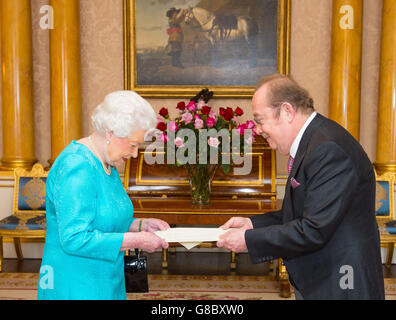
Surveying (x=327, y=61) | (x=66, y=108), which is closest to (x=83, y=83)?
(x=66, y=108)

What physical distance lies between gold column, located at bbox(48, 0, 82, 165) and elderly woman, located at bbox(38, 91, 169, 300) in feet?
13.4

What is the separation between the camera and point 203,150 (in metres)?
4.57

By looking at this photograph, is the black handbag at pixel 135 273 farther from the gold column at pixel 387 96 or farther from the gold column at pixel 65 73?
the gold column at pixel 387 96

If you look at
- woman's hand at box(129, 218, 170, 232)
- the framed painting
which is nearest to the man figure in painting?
the framed painting

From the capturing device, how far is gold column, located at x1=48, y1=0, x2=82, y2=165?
604 cm

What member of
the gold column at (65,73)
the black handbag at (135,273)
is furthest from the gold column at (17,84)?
the black handbag at (135,273)

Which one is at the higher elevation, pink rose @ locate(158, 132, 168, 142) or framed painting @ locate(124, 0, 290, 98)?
framed painting @ locate(124, 0, 290, 98)

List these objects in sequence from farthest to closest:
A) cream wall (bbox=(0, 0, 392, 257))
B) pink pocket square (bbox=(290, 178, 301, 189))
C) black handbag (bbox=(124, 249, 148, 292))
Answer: cream wall (bbox=(0, 0, 392, 257))
black handbag (bbox=(124, 249, 148, 292))
pink pocket square (bbox=(290, 178, 301, 189))

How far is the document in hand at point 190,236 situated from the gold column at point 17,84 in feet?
14.4

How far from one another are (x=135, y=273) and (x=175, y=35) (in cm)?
442

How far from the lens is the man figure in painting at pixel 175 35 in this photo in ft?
20.3

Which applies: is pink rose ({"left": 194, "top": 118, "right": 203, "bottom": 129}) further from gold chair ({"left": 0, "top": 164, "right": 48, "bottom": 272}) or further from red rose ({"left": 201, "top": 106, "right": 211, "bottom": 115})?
gold chair ({"left": 0, "top": 164, "right": 48, "bottom": 272})

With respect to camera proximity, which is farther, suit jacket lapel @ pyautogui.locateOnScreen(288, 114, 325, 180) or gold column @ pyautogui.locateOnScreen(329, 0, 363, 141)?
gold column @ pyautogui.locateOnScreen(329, 0, 363, 141)

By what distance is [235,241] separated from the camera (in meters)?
2.27
